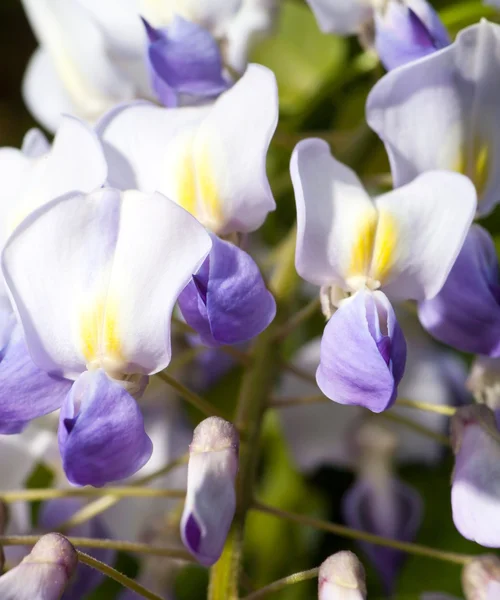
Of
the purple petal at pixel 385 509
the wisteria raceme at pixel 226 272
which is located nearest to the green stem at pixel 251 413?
the wisteria raceme at pixel 226 272

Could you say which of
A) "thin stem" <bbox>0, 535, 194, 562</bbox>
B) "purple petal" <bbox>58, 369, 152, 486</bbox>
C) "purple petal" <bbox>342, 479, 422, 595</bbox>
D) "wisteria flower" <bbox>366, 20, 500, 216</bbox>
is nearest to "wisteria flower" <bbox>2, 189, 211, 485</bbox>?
"purple petal" <bbox>58, 369, 152, 486</bbox>

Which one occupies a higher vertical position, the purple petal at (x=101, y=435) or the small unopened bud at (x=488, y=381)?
the purple petal at (x=101, y=435)

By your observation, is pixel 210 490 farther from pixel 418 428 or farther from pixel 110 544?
pixel 418 428

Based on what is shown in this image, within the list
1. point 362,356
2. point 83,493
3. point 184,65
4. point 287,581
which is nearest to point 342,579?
point 287,581

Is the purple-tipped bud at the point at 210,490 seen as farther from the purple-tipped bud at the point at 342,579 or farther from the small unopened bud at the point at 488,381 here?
the small unopened bud at the point at 488,381

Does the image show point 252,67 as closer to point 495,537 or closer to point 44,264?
point 44,264

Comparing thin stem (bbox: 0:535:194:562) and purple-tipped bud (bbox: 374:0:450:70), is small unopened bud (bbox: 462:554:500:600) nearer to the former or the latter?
thin stem (bbox: 0:535:194:562)

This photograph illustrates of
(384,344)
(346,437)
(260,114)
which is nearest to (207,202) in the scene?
(260,114)
